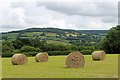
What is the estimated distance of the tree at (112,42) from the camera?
212ft

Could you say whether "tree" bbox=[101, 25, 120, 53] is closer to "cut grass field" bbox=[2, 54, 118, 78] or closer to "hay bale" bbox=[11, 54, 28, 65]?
"hay bale" bbox=[11, 54, 28, 65]

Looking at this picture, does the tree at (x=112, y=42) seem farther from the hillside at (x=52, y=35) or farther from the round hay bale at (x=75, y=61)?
the hillside at (x=52, y=35)

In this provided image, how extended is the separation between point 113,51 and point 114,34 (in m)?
5.38

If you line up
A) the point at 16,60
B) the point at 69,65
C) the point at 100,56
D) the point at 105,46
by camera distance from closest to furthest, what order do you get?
the point at 69,65, the point at 16,60, the point at 100,56, the point at 105,46

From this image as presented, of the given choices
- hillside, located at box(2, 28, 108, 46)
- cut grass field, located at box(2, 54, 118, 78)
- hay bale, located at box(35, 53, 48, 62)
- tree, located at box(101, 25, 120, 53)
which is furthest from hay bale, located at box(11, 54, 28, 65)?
hillside, located at box(2, 28, 108, 46)

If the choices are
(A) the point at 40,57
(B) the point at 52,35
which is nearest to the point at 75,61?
(A) the point at 40,57

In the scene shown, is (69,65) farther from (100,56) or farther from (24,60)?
(100,56)

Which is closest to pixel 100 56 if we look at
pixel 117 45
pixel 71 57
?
pixel 71 57

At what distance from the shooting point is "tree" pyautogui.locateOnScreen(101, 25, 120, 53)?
64.5 m

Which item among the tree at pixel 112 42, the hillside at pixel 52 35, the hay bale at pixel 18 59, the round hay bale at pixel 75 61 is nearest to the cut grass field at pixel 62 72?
the round hay bale at pixel 75 61

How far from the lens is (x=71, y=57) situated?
23.3 meters

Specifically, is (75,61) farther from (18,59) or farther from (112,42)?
(112,42)

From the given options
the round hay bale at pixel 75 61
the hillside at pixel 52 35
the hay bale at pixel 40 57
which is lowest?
the hay bale at pixel 40 57

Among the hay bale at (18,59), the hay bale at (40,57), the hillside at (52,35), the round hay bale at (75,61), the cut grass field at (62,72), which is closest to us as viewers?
the cut grass field at (62,72)
